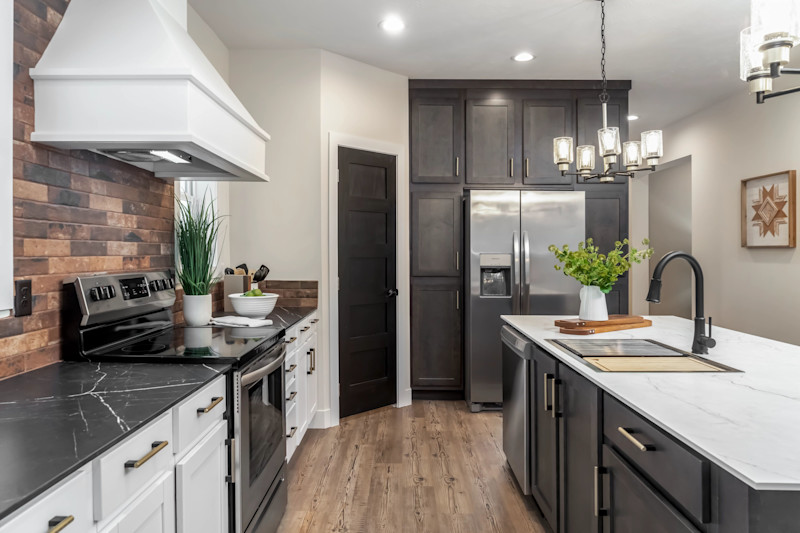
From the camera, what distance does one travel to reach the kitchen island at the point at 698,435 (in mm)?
921

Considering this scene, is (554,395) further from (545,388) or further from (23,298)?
(23,298)

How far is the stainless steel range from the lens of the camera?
179 centimetres

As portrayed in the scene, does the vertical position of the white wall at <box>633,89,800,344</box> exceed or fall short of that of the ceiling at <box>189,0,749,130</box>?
it falls short

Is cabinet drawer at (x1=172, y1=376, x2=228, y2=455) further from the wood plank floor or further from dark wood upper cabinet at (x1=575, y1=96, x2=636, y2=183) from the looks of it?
dark wood upper cabinet at (x1=575, y1=96, x2=636, y2=183)

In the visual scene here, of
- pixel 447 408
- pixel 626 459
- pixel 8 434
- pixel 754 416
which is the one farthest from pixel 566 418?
pixel 447 408

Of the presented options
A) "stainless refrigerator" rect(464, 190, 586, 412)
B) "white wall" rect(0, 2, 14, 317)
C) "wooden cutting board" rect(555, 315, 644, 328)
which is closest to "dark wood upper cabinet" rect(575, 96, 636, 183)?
"stainless refrigerator" rect(464, 190, 586, 412)

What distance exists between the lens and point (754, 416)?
116cm

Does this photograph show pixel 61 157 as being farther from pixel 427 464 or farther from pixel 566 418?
pixel 427 464

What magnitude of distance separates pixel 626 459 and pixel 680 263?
6141 mm

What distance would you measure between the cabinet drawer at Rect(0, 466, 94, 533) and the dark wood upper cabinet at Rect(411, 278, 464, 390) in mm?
3597

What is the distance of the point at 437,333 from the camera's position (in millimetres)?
4492

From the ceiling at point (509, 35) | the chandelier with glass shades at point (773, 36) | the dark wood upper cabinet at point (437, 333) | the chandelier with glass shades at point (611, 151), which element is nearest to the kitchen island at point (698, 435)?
the chandelier with glass shades at point (773, 36)

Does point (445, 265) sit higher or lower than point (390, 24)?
lower

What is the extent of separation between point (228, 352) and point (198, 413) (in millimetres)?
397
